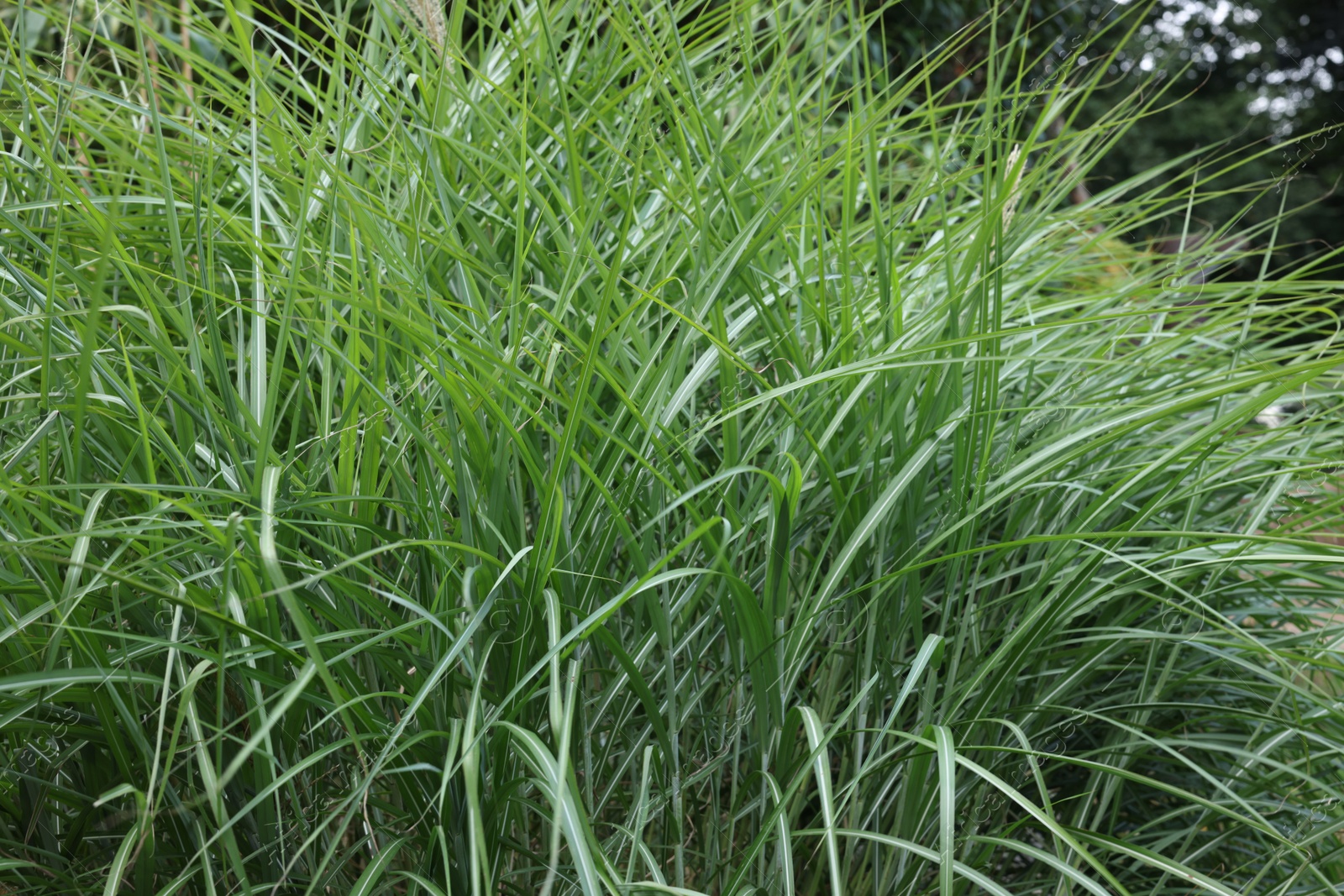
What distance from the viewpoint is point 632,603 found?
107cm

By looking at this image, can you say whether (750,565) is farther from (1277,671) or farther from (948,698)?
(1277,671)

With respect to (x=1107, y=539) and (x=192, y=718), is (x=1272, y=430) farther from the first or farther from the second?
(x=192, y=718)

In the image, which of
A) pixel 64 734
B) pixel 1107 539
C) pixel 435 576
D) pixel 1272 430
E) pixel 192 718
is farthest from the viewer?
pixel 1272 430

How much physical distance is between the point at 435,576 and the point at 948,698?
578mm

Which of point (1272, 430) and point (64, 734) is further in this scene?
point (1272, 430)

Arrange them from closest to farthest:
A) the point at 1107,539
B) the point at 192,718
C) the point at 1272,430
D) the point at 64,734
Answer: the point at 192,718 → the point at 64,734 → the point at 1107,539 → the point at 1272,430

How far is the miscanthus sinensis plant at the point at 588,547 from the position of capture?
2.70 feet

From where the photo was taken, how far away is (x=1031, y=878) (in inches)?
44.8

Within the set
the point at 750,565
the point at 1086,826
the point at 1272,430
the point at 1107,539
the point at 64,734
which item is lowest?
the point at 1086,826

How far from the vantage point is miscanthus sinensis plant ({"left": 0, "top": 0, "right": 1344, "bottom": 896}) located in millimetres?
822

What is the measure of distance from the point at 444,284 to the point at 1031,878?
1016mm

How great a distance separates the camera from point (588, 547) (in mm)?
1043

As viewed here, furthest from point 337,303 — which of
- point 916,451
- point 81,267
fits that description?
point 916,451

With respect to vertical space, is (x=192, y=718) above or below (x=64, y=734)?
above
